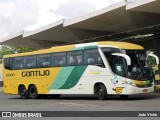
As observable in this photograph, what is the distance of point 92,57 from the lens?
21781 mm

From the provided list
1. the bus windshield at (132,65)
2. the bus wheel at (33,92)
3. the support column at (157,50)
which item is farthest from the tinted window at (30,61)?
the support column at (157,50)

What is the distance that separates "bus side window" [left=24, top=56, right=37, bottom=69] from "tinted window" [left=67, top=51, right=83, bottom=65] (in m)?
3.08

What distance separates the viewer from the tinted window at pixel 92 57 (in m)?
21.5

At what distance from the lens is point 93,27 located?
30062 mm

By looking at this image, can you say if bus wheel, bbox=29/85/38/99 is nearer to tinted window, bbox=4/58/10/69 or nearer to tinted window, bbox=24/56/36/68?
tinted window, bbox=24/56/36/68

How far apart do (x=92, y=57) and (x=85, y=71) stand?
90cm

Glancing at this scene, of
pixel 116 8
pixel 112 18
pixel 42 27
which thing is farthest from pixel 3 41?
pixel 116 8

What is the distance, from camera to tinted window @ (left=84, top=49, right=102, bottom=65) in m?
21.5

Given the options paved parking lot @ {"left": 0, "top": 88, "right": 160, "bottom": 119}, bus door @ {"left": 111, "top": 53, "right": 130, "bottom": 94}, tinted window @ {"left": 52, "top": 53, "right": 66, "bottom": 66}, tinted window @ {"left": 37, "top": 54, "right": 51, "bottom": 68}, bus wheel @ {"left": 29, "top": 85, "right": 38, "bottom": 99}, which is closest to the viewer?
paved parking lot @ {"left": 0, "top": 88, "right": 160, "bottom": 119}

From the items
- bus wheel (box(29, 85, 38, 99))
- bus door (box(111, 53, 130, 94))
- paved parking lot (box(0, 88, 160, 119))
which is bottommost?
paved parking lot (box(0, 88, 160, 119))

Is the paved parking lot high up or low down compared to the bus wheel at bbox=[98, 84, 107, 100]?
down

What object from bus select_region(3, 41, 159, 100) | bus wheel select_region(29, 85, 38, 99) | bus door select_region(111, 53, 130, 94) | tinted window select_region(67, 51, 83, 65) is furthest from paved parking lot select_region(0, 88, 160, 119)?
bus wheel select_region(29, 85, 38, 99)

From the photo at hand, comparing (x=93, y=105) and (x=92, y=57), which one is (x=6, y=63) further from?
(x=93, y=105)

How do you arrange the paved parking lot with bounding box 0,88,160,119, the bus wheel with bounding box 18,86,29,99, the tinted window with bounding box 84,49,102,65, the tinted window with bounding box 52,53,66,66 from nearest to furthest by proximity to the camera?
the paved parking lot with bounding box 0,88,160,119 < the tinted window with bounding box 84,49,102,65 < the tinted window with bounding box 52,53,66,66 < the bus wheel with bounding box 18,86,29,99
